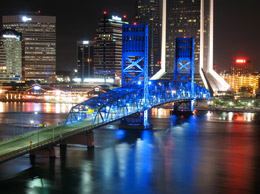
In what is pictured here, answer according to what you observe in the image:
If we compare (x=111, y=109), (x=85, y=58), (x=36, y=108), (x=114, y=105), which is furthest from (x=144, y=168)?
(x=85, y=58)

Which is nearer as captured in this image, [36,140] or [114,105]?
[36,140]

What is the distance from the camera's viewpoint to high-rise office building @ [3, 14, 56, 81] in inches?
6388

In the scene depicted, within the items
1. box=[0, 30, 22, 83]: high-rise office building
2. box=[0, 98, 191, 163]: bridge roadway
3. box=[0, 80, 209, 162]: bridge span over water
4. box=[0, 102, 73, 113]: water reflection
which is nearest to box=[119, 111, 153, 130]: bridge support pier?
box=[0, 80, 209, 162]: bridge span over water

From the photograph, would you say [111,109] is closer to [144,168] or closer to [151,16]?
[144,168]

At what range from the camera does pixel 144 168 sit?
29656mm

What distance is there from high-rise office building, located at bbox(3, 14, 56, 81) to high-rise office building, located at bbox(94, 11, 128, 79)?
76.8 ft

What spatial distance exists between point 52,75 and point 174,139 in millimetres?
126783

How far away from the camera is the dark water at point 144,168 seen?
24750 millimetres

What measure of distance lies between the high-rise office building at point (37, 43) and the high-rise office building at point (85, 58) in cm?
1289

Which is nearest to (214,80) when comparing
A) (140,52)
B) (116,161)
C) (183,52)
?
(183,52)

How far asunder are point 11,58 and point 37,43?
39.8ft

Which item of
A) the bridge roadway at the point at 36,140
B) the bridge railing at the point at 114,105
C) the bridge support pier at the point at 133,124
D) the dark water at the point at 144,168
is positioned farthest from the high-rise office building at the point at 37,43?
the bridge roadway at the point at 36,140

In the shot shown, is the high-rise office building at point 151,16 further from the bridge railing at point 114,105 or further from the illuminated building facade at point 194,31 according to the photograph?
the bridge railing at point 114,105

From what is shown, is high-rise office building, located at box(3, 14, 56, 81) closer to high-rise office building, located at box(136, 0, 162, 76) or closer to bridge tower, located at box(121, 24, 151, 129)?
high-rise office building, located at box(136, 0, 162, 76)
